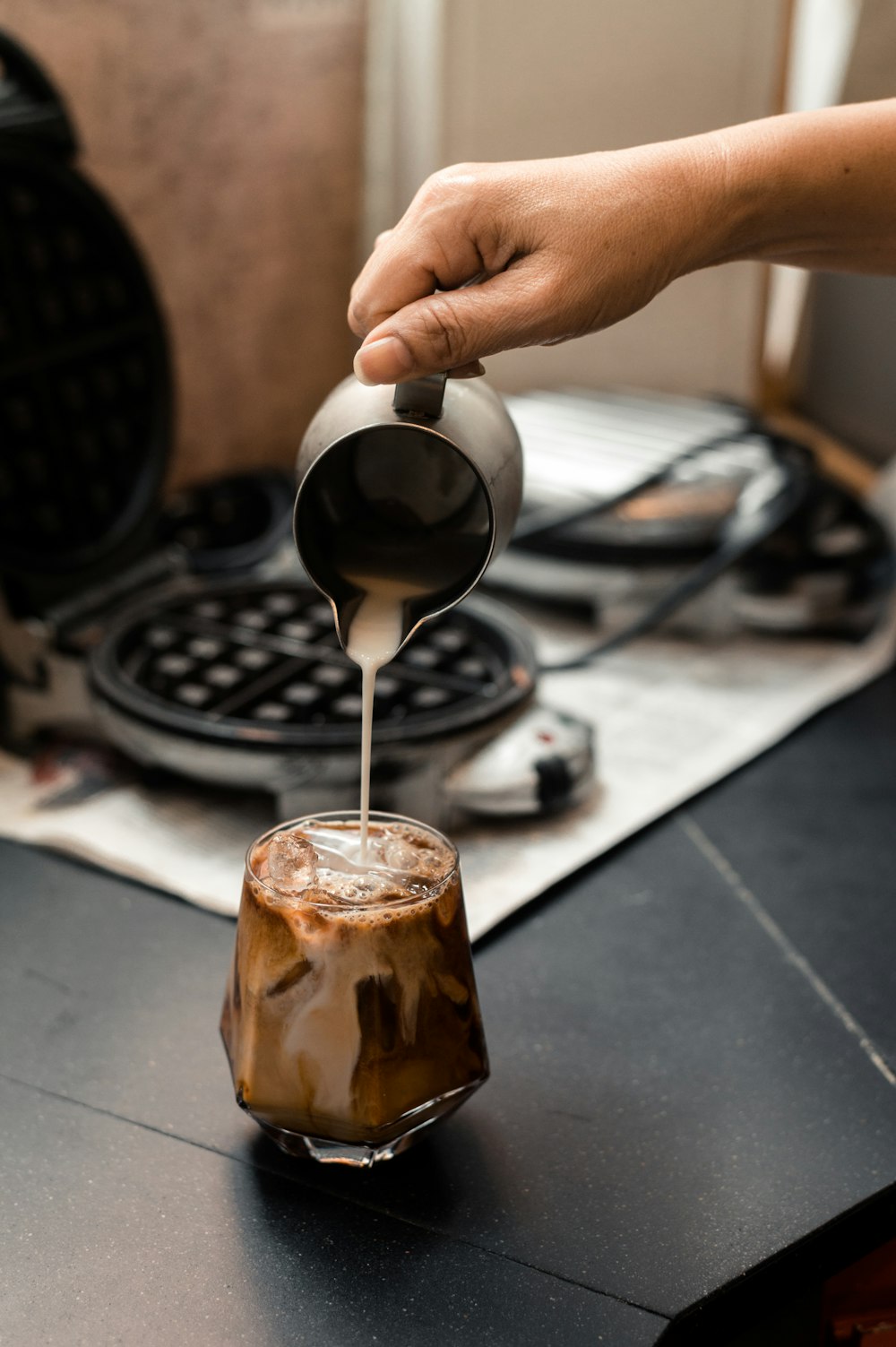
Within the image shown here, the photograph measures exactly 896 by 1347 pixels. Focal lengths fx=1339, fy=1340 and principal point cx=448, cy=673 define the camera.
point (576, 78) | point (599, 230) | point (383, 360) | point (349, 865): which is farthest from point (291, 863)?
point (576, 78)

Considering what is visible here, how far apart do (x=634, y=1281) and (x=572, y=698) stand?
2.65 feet

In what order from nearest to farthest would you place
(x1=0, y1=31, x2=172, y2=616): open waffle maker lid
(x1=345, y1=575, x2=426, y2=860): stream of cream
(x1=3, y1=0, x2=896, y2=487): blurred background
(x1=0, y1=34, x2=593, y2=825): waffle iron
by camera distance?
(x1=345, y1=575, x2=426, y2=860): stream of cream, (x1=0, y1=34, x2=593, y2=825): waffle iron, (x1=0, y1=31, x2=172, y2=616): open waffle maker lid, (x1=3, y1=0, x2=896, y2=487): blurred background

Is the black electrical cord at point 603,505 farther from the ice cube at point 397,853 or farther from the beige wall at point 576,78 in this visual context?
the ice cube at point 397,853

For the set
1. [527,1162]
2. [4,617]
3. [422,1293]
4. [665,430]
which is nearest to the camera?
[422,1293]

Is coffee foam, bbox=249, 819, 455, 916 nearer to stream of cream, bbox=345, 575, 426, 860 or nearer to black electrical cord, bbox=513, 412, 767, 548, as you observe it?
stream of cream, bbox=345, 575, 426, 860

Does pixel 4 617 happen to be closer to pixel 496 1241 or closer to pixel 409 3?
pixel 496 1241

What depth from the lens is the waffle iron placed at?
1.15m

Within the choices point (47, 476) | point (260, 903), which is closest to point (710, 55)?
point (47, 476)

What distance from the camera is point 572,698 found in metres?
1.47

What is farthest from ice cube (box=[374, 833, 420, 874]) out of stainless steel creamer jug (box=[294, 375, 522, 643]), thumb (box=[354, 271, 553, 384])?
thumb (box=[354, 271, 553, 384])

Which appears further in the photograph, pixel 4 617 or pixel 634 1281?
pixel 4 617

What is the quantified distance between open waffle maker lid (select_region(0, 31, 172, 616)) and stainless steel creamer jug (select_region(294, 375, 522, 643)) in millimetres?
546

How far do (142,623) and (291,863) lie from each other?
2.06 ft

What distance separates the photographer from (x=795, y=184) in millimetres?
919
